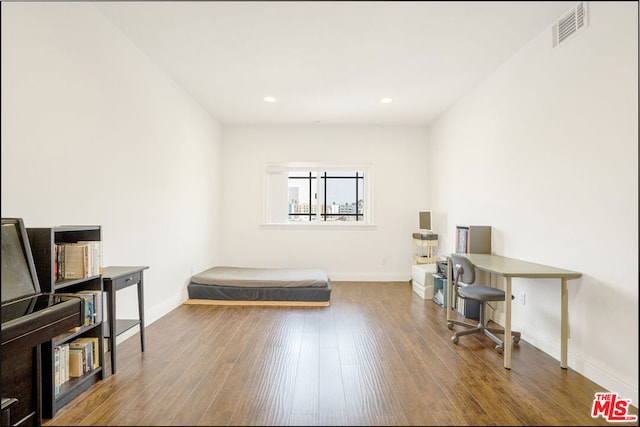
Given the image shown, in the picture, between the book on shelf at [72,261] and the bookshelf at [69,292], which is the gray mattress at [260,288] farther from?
the book on shelf at [72,261]

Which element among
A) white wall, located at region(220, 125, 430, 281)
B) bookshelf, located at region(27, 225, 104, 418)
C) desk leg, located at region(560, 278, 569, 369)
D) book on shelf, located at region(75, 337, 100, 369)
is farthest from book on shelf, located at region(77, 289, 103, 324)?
white wall, located at region(220, 125, 430, 281)

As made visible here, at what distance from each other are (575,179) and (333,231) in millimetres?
3686

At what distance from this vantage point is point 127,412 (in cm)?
175

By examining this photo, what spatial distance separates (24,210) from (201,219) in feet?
9.20

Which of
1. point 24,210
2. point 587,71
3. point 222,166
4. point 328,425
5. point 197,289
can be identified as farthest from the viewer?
point 222,166

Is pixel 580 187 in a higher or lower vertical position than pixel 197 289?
→ higher

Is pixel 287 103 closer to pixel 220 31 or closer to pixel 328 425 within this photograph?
pixel 220 31

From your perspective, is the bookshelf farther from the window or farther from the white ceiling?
the window

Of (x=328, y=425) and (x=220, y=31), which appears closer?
(x=328, y=425)

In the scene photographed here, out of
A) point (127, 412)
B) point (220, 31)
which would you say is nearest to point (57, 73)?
point (220, 31)

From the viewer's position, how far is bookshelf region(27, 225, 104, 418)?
1.74m

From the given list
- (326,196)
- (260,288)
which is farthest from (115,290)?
(326,196)

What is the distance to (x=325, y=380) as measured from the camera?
6.96ft

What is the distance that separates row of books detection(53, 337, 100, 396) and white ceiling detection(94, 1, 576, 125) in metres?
2.00
